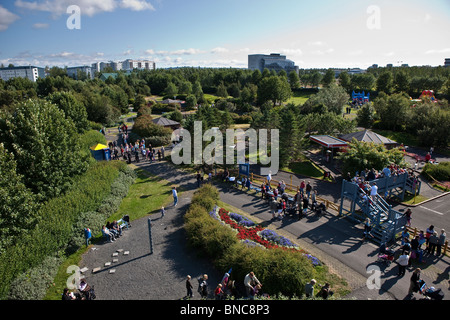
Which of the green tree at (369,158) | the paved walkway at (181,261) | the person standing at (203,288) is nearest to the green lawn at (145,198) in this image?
the paved walkway at (181,261)

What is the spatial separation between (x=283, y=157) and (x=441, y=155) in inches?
792

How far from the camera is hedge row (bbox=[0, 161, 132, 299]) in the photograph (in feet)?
38.8

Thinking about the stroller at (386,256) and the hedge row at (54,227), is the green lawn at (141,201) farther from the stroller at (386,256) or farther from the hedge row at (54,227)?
the stroller at (386,256)

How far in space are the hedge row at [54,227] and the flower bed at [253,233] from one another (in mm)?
8220

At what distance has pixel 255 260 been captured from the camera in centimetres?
1210

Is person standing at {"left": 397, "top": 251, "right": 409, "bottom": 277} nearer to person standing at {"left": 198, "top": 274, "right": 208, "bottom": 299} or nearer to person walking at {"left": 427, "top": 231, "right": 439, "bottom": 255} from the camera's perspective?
person walking at {"left": 427, "top": 231, "right": 439, "bottom": 255}

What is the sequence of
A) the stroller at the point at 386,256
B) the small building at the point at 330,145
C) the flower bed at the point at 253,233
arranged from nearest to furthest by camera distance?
the stroller at the point at 386,256 → the flower bed at the point at 253,233 → the small building at the point at 330,145

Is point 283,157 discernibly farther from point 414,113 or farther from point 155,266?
point 414,113

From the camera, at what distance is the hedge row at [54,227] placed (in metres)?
11.8

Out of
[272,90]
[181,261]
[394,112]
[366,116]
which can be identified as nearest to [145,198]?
[181,261]

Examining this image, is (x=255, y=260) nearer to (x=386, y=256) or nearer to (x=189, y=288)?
(x=189, y=288)

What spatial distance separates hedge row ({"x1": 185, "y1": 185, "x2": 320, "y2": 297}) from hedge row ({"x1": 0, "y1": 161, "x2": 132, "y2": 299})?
22.4 ft

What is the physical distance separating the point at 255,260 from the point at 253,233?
3.90 m
